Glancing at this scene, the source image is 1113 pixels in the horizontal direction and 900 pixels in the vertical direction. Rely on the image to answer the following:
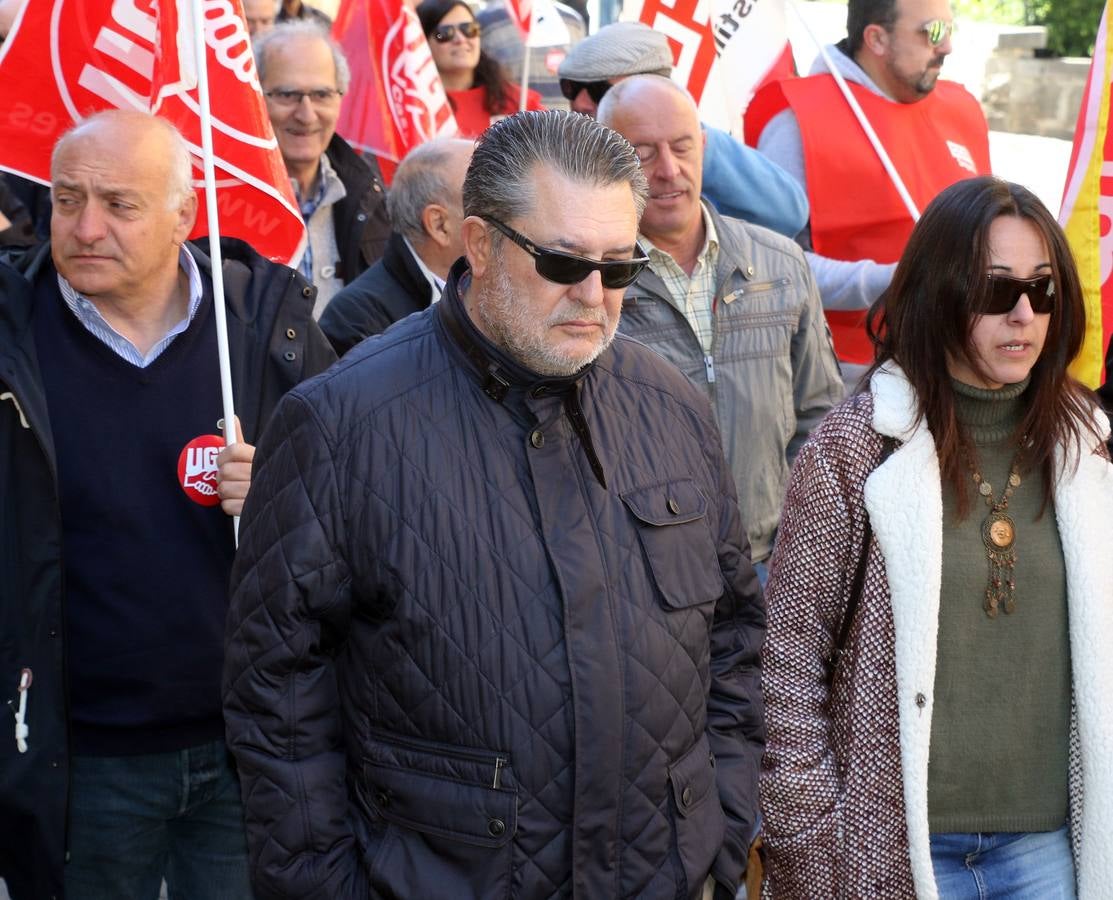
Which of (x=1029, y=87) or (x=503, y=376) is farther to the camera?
(x=1029, y=87)

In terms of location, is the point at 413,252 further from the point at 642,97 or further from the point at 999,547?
the point at 999,547

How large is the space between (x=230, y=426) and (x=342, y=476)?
963 mm

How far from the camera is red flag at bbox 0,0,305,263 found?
396 cm

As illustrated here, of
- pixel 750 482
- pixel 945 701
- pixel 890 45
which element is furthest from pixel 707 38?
pixel 945 701

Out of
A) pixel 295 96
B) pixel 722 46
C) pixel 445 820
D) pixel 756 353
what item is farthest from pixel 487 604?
pixel 722 46

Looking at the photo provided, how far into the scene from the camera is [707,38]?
254 inches

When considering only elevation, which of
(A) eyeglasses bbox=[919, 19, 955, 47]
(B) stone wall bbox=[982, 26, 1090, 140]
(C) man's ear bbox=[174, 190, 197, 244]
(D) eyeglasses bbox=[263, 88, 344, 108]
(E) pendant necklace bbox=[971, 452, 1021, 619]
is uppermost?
(A) eyeglasses bbox=[919, 19, 955, 47]

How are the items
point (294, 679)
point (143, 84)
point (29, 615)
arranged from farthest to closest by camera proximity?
point (143, 84)
point (29, 615)
point (294, 679)

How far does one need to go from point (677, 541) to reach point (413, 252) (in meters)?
2.08

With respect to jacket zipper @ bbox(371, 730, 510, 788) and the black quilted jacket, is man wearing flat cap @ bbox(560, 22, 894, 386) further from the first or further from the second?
jacket zipper @ bbox(371, 730, 510, 788)

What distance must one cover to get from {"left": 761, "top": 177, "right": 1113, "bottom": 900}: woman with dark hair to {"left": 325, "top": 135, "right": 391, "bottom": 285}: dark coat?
2.99 meters

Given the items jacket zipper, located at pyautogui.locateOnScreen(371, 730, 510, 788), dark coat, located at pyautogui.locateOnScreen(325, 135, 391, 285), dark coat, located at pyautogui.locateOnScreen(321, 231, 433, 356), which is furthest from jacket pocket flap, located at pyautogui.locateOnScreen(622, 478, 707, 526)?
dark coat, located at pyautogui.locateOnScreen(325, 135, 391, 285)

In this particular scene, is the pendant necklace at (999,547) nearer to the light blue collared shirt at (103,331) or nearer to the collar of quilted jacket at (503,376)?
the collar of quilted jacket at (503,376)

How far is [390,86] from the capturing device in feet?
21.5
